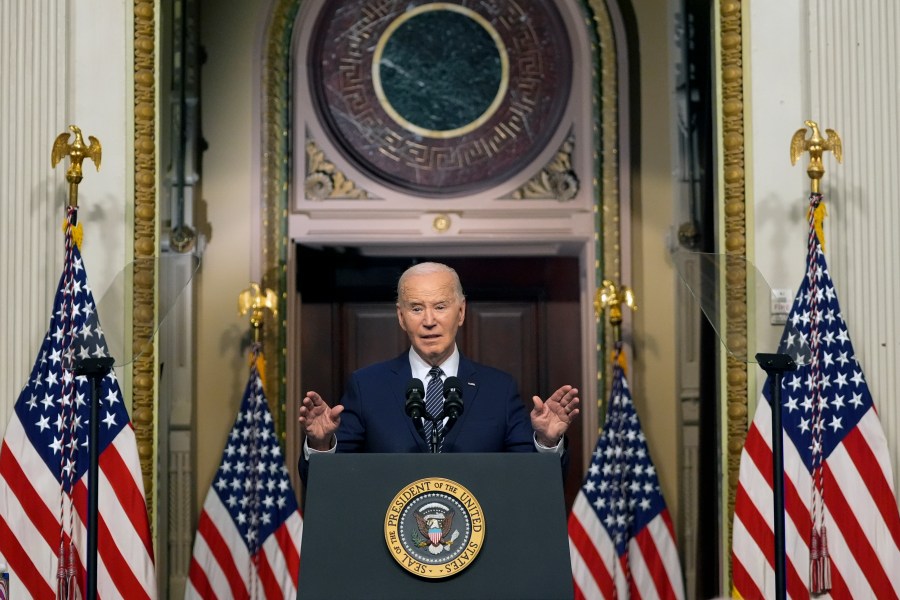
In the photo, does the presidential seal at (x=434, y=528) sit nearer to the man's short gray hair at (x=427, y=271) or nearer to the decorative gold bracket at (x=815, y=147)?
the man's short gray hair at (x=427, y=271)

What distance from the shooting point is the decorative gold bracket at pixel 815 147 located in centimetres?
514

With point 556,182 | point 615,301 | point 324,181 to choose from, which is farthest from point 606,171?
point 324,181

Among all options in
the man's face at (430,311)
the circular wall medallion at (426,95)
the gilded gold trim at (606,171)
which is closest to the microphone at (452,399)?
the man's face at (430,311)

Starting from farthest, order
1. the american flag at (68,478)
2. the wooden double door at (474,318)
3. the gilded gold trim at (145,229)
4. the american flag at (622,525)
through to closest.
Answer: the wooden double door at (474,318) < the american flag at (622,525) < the gilded gold trim at (145,229) < the american flag at (68,478)

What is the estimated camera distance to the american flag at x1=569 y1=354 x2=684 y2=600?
6305 millimetres

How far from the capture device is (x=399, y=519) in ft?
10.3

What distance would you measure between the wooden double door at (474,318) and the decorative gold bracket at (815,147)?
226cm

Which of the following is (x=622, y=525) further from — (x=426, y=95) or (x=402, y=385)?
(x=402, y=385)

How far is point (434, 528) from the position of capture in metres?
3.12

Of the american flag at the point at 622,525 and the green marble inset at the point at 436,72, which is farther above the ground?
the green marble inset at the point at 436,72

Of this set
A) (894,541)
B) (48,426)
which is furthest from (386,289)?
(894,541)

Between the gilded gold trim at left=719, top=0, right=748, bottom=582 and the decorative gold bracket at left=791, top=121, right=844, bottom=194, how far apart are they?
34 cm

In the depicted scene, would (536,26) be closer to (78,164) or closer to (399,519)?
(78,164)

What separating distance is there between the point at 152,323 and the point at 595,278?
264 centimetres
